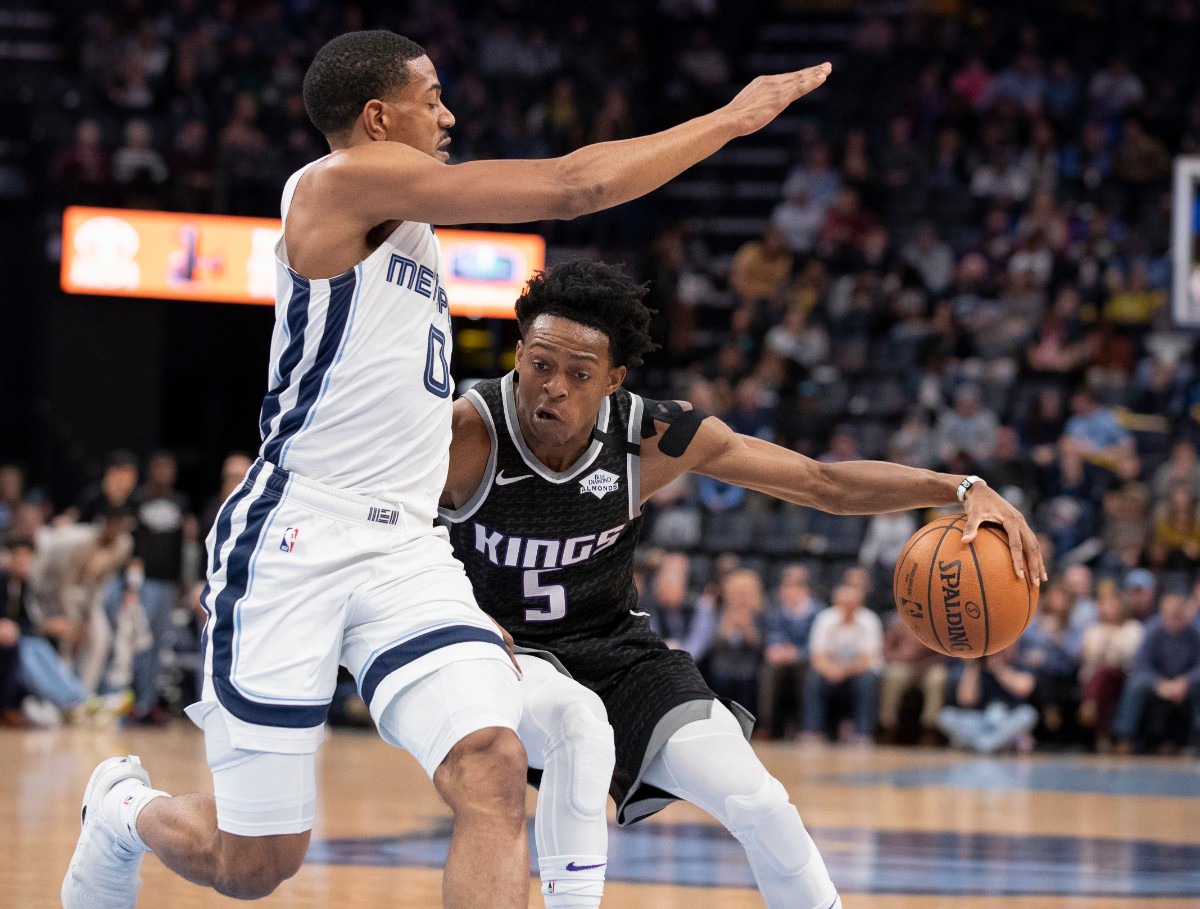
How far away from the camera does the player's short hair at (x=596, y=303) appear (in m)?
4.28

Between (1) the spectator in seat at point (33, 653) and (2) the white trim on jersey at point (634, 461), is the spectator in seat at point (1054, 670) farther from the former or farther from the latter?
(2) the white trim on jersey at point (634, 461)

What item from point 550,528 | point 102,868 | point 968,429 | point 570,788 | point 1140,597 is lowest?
point 1140,597

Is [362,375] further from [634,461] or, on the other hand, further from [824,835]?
[824,835]

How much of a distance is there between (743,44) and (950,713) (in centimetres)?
1052

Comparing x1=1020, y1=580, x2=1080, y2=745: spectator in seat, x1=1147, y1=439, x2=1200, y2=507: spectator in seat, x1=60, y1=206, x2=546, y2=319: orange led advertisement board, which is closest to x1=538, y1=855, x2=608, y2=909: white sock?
x1=1020, y1=580, x2=1080, y2=745: spectator in seat

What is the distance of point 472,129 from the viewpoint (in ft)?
55.9

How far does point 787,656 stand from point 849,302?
14.5 ft

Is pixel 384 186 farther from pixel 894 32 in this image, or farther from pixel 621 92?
pixel 894 32

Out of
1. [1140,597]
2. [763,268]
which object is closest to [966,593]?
[1140,597]

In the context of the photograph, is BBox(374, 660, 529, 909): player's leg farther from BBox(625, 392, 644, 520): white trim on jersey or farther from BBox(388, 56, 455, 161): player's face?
BBox(388, 56, 455, 161): player's face

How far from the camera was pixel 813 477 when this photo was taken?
4496 millimetres

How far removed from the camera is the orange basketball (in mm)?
4410

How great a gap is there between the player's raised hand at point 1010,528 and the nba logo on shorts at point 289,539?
177 centimetres

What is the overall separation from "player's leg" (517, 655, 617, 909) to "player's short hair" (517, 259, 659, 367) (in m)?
0.86
